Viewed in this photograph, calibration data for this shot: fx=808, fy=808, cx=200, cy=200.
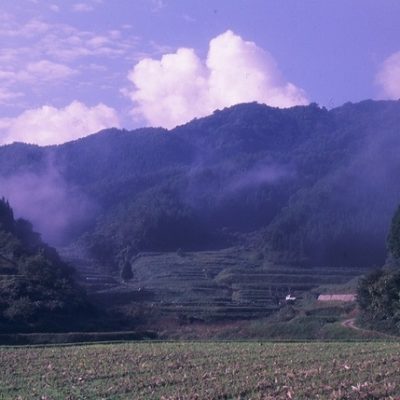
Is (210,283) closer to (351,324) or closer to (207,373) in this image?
(351,324)

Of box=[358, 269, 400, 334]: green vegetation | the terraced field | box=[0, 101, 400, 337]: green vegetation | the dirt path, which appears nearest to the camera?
box=[358, 269, 400, 334]: green vegetation

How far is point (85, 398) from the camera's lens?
21859 millimetres

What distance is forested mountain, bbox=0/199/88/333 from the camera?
57.3m

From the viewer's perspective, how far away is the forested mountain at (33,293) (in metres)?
57.3

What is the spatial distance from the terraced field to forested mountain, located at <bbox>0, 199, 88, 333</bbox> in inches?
323

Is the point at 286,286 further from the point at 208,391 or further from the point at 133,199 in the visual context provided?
the point at 133,199

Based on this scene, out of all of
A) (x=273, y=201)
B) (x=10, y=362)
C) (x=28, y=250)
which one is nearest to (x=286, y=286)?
(x=28, y=250)

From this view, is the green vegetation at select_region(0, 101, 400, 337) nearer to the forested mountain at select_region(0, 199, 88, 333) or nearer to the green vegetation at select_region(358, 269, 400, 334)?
the forested mountain at select_region(0, 199, 88, 333)

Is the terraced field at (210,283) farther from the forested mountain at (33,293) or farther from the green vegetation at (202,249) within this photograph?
the forested mountain at (33,293)

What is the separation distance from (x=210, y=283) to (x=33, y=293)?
3808 centimetres

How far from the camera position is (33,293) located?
6300 centimetres

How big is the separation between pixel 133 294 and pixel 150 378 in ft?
197

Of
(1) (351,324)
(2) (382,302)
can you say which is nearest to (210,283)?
(1) (351,324)

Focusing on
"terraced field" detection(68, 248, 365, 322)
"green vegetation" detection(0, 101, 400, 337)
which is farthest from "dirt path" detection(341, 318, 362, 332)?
"terraced field" detection(68, 248, 365, 322)
